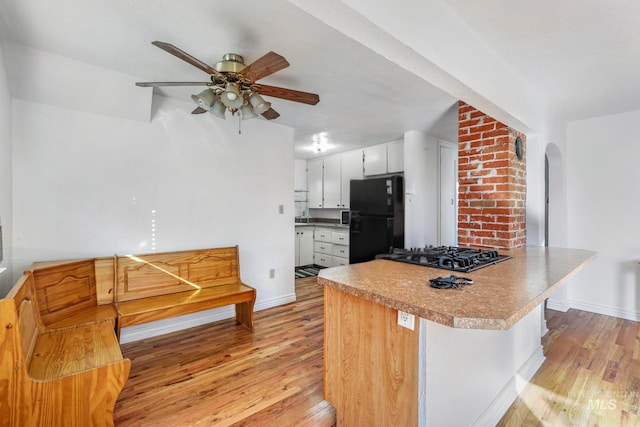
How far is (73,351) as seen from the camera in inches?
62.6

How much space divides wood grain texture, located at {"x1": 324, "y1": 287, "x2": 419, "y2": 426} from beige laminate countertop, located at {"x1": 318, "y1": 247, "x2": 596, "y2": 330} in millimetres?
Result: 129

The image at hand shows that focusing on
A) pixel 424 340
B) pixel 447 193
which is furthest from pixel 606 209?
pixel 424 340

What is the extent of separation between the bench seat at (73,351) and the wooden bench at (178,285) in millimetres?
288

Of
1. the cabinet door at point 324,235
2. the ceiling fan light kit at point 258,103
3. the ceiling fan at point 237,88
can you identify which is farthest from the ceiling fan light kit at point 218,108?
the cabinet door at point 324,235

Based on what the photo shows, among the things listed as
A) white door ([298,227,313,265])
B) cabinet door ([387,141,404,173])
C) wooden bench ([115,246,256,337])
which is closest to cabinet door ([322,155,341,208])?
white door ([298,227,313,265])

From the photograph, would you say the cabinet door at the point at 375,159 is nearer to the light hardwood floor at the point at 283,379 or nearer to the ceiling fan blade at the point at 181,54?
the light hardwood floor at the point at 283,379

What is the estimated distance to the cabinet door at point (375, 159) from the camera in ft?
14.2

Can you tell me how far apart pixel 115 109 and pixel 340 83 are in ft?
6.10

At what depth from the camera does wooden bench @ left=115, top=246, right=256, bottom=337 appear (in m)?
2.32

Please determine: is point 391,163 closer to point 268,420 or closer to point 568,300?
point 568,300

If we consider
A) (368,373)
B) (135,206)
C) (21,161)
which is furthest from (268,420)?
(21,161)

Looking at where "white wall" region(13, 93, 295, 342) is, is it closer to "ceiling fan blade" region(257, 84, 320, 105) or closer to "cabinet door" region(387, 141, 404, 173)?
"ceiling fan blade" region(257, 84, 320, 105)

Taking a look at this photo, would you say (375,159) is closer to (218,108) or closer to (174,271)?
(218,108)

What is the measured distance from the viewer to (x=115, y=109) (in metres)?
2.38
